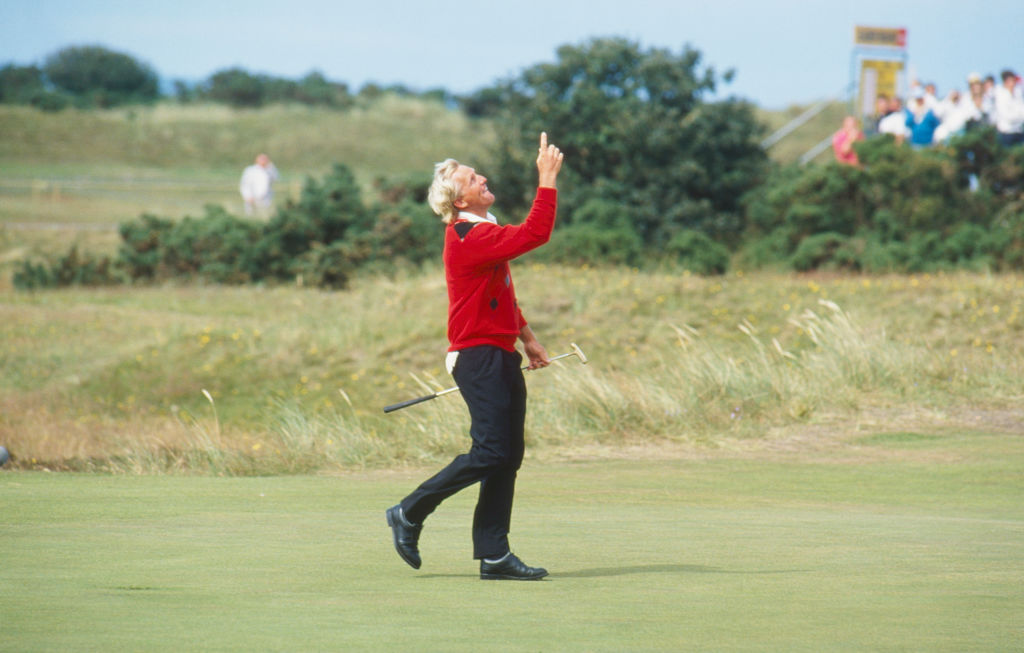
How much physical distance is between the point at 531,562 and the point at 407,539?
79 centimetres

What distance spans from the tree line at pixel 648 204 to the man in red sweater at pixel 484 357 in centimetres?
2144

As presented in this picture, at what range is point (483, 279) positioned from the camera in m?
6.77

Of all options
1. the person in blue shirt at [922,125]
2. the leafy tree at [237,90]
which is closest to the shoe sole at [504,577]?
the person in blue shirt at [922,125]

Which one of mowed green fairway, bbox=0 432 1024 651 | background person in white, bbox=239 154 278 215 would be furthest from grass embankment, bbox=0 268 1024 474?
background person in white, bbox=239 154 278 215

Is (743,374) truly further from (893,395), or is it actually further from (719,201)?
(719,201)

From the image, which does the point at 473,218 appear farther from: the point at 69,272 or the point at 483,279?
the point at 69,272

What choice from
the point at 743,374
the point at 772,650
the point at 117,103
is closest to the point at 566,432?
the point at 743,374

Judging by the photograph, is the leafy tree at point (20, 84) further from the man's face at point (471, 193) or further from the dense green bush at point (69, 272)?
the man's face at point (471, 193)

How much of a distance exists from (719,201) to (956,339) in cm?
1458

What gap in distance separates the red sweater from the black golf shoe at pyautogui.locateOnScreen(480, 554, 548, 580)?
1.04 metres

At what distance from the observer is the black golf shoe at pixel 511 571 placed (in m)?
6.71

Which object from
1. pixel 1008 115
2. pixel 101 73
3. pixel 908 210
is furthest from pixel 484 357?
pixel 101 73

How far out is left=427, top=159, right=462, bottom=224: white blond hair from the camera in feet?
22.4

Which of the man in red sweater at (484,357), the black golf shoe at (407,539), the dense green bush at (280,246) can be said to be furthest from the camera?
the dense green bush at (280,246)
